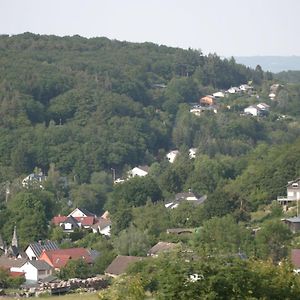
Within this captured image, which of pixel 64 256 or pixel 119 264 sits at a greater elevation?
pixel 119 264

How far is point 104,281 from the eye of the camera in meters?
36.0

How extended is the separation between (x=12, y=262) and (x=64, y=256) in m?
1.86

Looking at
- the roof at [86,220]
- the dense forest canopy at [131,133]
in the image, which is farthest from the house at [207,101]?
the roof at [86,220]

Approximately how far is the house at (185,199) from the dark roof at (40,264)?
941 cm

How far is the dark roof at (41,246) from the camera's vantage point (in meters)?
42.0

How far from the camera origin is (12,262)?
4084 centimetres

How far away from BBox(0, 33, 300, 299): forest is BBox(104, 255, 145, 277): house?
30.5 inches

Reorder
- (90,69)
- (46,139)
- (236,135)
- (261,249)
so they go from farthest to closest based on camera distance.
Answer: (90,69), (236,135), (46,139), (261,249)

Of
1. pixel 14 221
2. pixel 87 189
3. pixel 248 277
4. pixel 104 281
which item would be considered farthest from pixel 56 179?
pixel 248 277

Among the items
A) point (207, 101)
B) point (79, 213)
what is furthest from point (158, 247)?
point (207, 101)

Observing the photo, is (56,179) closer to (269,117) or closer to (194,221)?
(194,221)

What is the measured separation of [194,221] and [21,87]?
42.3 metres

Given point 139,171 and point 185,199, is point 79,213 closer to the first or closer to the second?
point 185,199

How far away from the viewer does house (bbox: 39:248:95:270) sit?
39594mm
